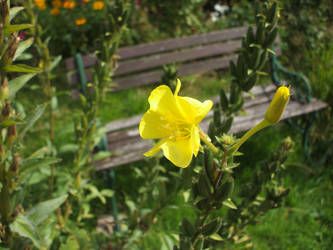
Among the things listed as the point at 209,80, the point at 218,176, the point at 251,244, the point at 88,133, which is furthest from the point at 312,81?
the point at 218,176

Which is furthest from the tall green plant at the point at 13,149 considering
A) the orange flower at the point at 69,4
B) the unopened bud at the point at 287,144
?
the orange flower at the point at 69,4

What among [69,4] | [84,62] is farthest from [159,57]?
[69,4]

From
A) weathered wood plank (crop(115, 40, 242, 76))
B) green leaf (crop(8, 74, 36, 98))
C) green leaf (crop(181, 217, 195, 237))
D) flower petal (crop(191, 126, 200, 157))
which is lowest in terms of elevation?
weathered wood plank (crop(115, 40, 242, 76))

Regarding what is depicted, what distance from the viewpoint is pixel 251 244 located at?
6.19 feet

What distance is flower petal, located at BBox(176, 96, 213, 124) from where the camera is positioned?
0.71 m

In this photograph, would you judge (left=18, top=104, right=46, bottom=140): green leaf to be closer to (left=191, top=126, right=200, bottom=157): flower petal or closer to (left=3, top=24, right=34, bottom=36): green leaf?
(left=3, top=24, right=34, bottom=36): green leaf

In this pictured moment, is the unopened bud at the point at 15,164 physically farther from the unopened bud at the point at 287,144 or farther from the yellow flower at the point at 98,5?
the yellow flower at the point at 98,5

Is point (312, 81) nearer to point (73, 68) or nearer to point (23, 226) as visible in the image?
point (73, 68)

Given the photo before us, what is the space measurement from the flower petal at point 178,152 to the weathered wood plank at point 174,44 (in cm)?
233

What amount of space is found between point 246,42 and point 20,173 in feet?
3.35

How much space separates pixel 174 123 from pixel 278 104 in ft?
0.91

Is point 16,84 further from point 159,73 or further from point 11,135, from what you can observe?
point 159,73

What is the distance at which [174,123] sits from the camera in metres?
0.84

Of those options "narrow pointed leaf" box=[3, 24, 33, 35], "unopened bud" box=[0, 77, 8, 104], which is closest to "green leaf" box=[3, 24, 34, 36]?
"narrow pointed leaf" box=[3, 24, 33, 35]
